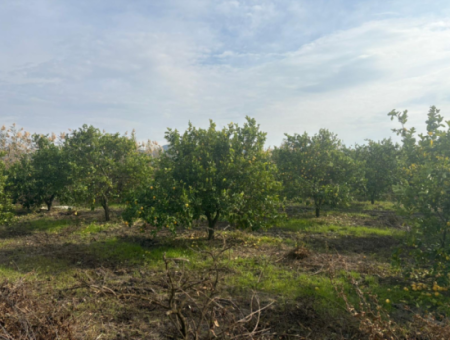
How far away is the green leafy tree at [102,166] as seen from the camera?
13.8 meters

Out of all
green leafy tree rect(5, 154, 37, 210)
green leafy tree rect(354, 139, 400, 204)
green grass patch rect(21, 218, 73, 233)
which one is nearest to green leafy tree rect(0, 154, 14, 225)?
green grass patch rect(21, 218, 73, 233)

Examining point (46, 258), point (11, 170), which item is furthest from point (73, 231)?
point (11, 170)

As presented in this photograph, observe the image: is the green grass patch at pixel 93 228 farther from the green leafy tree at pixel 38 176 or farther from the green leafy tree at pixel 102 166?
the green leafy tree at pixel 38 176

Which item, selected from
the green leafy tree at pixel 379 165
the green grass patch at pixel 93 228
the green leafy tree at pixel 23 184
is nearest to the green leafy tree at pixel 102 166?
the green grass patch at pixel 93 228

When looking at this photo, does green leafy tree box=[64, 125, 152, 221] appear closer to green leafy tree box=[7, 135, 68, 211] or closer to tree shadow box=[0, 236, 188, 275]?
green leafy tree box=[7, 135, 68, 211]

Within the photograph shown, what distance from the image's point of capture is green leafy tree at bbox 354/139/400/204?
760 inches

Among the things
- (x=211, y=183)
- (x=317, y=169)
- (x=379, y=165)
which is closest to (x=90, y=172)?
(x=211, y=183)

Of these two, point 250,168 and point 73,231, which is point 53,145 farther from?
point 250,168

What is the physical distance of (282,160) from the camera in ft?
53.6

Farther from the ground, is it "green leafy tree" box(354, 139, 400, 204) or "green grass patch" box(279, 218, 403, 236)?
"green leafy tree" box(354, 139, 400, 204)

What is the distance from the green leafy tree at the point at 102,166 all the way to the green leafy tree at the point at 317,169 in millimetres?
6959

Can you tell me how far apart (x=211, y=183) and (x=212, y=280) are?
126 inches

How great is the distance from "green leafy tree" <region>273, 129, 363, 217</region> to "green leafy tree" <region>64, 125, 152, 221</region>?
6959mm

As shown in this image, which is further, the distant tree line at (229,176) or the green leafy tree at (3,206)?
the green leafy tree at (3,206)
